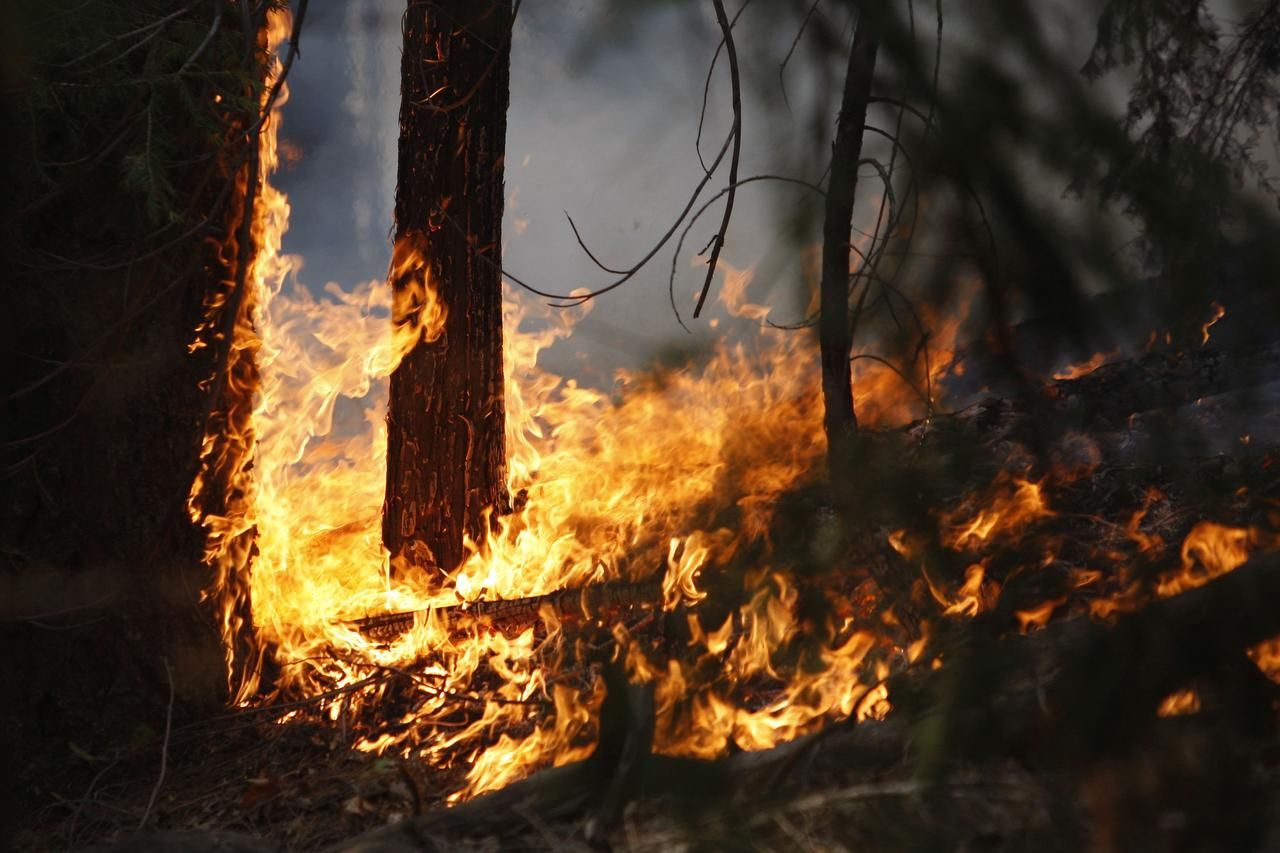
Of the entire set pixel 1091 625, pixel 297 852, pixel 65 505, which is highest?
pixel 65 505

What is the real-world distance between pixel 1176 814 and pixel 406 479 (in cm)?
391

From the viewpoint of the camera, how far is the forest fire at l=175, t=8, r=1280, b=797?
1.48 metres

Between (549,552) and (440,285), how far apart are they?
1235 mm

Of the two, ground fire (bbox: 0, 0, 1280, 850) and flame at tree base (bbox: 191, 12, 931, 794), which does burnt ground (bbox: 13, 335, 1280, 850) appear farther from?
flame at tree base (bbox: 191, 12, 931, 794)

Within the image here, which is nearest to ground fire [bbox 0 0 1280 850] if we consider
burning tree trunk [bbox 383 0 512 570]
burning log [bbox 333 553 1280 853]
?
burning log [bbox 333 553 1280 853]

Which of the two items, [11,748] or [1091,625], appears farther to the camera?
[11,748]

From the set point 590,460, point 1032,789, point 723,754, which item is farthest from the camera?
point 590,460

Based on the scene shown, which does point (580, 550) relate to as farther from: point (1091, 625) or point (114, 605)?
point (1091, 625)

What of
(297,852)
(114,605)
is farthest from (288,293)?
(297,852)

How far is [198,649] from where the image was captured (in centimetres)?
335

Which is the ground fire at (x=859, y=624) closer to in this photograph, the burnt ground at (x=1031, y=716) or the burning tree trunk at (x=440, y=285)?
the burnt ground at (x=1031, y=716)

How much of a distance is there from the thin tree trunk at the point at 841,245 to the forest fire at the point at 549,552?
120 mm

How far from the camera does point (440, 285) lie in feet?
14.8

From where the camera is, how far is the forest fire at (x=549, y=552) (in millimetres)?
1479
